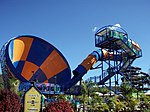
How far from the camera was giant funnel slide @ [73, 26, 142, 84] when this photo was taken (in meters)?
31.0

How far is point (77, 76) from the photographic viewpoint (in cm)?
3164

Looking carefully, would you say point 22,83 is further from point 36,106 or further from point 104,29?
point 36,106

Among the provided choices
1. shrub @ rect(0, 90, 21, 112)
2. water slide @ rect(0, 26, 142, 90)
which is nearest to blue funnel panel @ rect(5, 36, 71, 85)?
water slide @ rect(0, 26, 142, 90)

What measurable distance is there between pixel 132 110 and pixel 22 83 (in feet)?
40.9

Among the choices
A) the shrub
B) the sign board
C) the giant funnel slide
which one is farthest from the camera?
the giant funnel slide

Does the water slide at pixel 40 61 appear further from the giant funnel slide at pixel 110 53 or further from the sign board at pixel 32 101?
the sign board at pixel 32 101

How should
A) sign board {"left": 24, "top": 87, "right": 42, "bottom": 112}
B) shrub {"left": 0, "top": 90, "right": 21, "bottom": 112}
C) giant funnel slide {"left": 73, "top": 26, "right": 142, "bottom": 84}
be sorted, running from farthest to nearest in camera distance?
giant funnel slide {"left": 73, "top": 26, "right": 142, "bottom": 84}
sign board {"left": 24, "top": 87, "right": 42, "bottom": 112}
shrub {"left": 0, "top": 90, "right": 21, "bottom": 112}

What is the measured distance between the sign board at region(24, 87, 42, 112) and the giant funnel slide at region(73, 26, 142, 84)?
20889 millimetres

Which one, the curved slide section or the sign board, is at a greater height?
the curved slide section

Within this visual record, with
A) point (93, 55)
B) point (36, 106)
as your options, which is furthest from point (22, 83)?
point (36, 106)

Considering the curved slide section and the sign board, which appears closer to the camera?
the sign board

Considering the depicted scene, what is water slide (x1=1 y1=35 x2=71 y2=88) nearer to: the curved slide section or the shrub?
the curved slide section

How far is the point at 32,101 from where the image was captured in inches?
416

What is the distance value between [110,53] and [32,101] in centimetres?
2429
